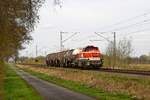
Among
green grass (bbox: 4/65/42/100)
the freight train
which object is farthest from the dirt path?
the freight train

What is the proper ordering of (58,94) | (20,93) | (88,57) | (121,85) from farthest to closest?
(88,57) → (20,93) → (121,85) → (58,94)

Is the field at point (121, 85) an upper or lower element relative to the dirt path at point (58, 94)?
upper

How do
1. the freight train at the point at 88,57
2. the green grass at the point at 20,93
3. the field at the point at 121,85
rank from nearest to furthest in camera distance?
1. the field at the point at 121,85
2. the green grass at the point at 20,93
3. the freight train at the point at 88,57

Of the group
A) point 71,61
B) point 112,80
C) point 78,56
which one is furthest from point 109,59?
point 112,80

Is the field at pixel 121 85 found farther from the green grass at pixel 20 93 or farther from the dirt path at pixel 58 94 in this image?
the green grass at pixel 20 93

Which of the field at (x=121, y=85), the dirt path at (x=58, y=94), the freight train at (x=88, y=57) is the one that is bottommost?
the dirt path at (x=58, y=94)

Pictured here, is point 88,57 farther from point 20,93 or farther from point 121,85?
point 20,93

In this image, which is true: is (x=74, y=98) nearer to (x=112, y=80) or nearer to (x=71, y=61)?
(x=112, y=80)

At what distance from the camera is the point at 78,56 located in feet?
196

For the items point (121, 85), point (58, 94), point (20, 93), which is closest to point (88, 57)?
point (121, 85)

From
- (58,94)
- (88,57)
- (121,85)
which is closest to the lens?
(58,94)

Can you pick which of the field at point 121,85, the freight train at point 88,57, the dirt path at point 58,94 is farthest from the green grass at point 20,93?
the freight train at point 88,57

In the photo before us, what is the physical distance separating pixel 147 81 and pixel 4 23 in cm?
1075

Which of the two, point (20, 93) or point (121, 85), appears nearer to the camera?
point (121, 85)
